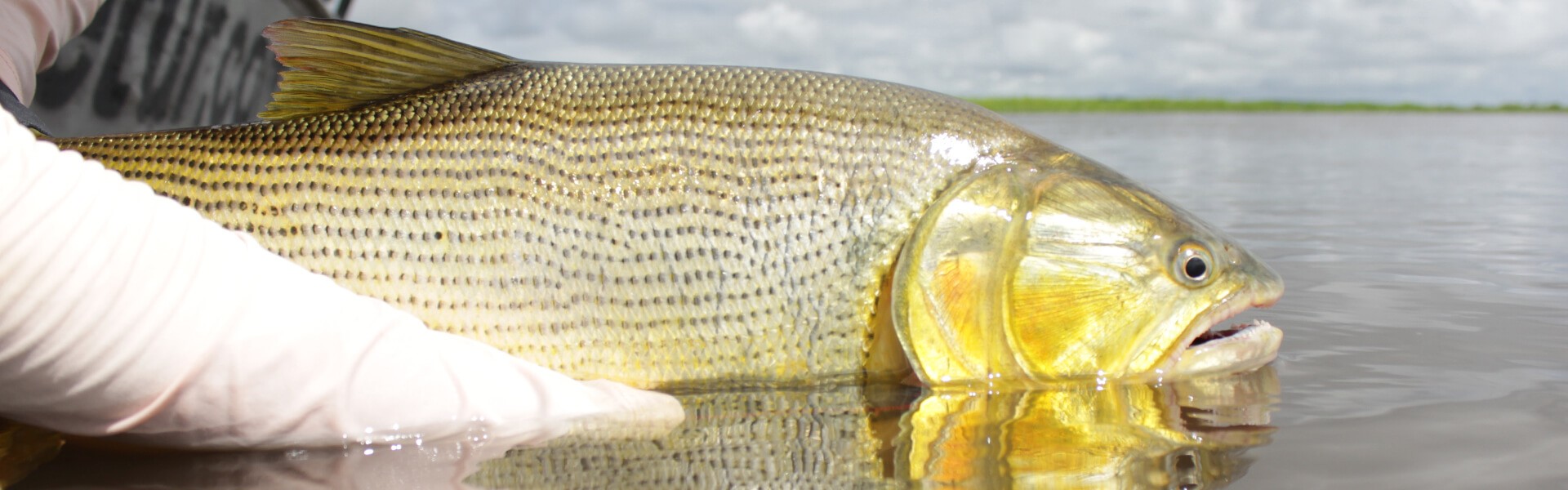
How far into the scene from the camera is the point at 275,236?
2725 mm

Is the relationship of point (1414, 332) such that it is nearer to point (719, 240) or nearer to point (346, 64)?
point (719, 240)

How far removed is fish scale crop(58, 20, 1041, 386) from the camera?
2.74 m

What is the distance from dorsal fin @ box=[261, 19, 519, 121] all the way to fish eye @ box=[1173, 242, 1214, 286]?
6.52 feet

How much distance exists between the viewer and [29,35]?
402 centimetres

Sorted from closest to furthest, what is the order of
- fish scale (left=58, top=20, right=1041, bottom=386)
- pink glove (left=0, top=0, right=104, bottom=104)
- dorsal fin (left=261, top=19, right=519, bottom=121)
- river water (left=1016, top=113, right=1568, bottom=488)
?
river water (left=1016, top=113, right=1568, bottom=488)
fish scale (left=58, top=20, right=1041, bottom=386)
dorsal fin (left=261, top=19, right=519, bottom=121)
pink glove (left=0, top=0, right=104, bottom=104)

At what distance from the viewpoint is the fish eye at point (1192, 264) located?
283 cm

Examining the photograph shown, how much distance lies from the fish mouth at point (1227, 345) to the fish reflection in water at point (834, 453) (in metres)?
0.14

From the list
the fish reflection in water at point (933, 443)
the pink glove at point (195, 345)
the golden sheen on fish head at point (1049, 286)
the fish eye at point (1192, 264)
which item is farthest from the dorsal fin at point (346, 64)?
the fish eye at point (1192, 264)

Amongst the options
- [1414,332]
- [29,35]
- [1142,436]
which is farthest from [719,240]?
[29,35]

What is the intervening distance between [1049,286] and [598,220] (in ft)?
3.72

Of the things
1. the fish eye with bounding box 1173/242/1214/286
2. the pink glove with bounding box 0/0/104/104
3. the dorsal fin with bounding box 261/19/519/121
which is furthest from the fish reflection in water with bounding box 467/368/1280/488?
the pink glove with bounding box 0/0/104/104

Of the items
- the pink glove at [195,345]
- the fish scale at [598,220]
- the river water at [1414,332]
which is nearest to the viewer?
the pink glove at [195,345]

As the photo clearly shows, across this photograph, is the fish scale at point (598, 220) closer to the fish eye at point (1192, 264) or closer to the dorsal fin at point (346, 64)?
the dorsal fin at point (346, 64)

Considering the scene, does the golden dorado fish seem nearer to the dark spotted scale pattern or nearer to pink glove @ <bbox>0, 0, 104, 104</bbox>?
the dark spotted scale pattern
